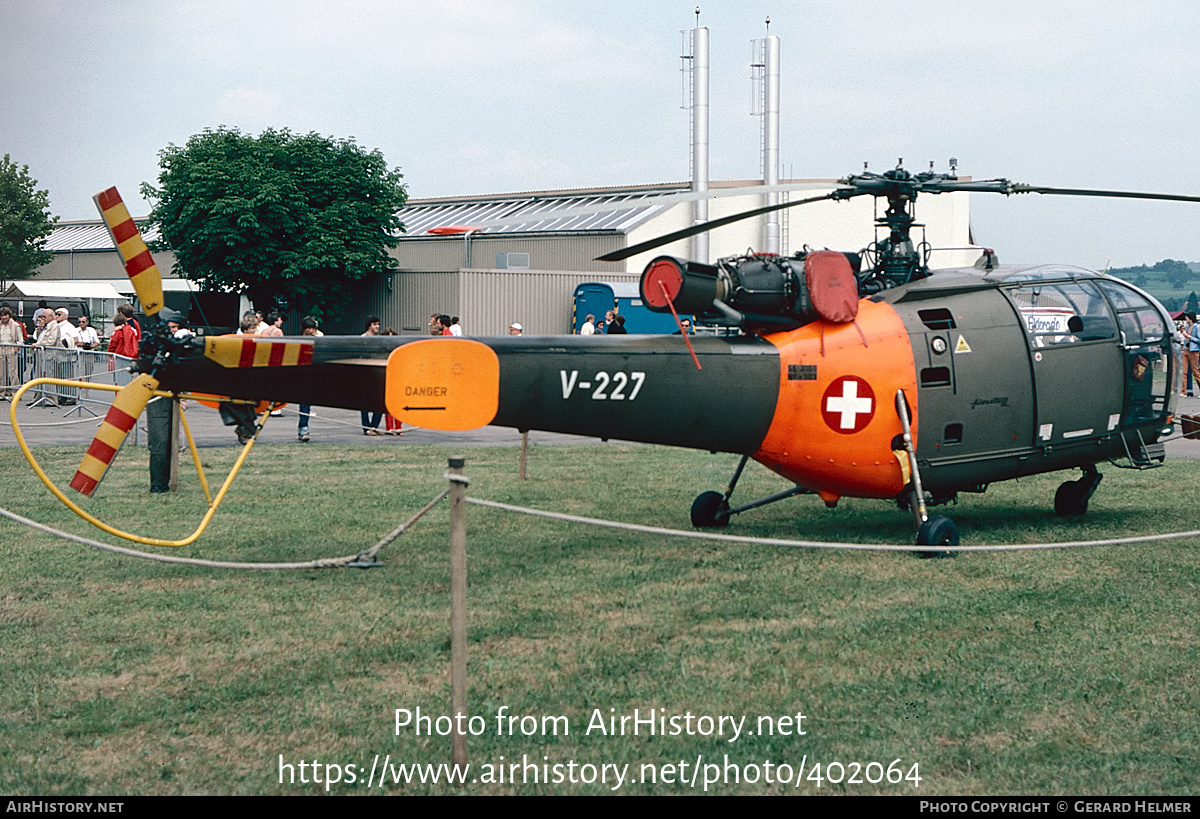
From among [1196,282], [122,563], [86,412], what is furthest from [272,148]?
[1196,282]

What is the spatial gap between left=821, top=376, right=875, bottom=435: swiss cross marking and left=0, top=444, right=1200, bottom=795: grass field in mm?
1172

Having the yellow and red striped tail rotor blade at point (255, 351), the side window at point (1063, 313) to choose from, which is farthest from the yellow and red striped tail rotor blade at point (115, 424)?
the side window at point (1063, 313)

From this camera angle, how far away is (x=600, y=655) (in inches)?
274

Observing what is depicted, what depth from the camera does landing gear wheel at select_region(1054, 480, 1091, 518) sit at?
1214 centimetres

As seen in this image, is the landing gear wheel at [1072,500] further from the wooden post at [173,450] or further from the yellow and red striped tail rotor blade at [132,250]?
the wooden post at [173,450]

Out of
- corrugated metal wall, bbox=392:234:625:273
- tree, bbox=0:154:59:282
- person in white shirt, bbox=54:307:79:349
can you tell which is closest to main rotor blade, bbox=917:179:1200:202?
person in white shirt, bbox=54:307:79:349

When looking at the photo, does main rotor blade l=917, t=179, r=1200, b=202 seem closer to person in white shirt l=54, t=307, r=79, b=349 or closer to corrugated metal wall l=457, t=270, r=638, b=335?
person in white shirt l=54, t=307, r=79, b=349

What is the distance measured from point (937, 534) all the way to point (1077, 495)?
326 cm

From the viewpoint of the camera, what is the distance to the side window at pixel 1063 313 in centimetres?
1085

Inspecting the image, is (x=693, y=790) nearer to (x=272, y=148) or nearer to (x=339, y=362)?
(x=339, y=362)

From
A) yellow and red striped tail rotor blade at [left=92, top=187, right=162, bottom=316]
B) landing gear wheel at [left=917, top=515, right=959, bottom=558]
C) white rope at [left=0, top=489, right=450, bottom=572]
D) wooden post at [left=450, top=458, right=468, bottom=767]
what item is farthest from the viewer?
landing gear wheel at [left=917, top=515, right=959, bottom=558]

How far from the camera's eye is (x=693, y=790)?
507 cm

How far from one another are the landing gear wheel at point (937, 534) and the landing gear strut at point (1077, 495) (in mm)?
2930

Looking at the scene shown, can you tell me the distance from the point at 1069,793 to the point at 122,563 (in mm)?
7315
